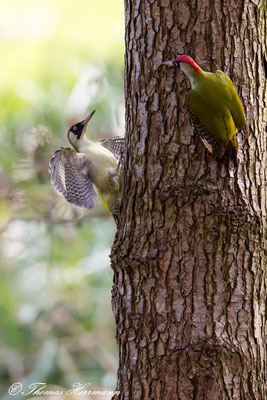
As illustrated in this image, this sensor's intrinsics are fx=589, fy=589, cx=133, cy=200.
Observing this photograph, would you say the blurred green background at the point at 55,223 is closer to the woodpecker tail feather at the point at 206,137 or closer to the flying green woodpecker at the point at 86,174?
the flying green woodpecker at the point at 86,174

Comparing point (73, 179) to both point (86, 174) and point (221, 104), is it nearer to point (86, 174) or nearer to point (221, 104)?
point (86, 174)

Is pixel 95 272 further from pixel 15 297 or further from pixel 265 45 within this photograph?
A: pixel 265 45

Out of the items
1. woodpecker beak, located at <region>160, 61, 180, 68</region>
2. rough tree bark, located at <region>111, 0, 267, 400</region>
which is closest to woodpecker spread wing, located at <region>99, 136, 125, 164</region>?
rough tree bark, located at <region>111, 0, 267, 400</region>

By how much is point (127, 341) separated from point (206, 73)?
106 centimetres

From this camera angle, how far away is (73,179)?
3.70 meters

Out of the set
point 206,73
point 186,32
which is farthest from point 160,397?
point 186,32

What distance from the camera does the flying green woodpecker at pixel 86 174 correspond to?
3.49 metres

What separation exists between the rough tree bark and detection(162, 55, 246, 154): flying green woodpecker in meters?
0.04

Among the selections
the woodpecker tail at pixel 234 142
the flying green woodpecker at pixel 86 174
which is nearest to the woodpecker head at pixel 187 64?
the woodpecker tail at pixel 234 142

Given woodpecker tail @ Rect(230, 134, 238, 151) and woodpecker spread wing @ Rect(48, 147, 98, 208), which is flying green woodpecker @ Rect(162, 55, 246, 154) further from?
woodpecker spread wing @ Rect(48, 147, 98, 208)

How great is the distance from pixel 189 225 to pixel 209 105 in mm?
496

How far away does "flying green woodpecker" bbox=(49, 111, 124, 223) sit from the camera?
3488 millimetres

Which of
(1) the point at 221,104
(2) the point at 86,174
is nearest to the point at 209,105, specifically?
(1) the point at 221,104

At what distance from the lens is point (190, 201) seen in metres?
2.16
